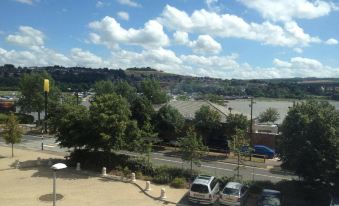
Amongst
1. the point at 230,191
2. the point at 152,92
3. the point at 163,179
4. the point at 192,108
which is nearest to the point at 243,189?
the point at 230,191

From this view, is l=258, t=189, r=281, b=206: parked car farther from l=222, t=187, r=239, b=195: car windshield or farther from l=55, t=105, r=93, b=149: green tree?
l=55, t=105, r=93, b=149: green tree

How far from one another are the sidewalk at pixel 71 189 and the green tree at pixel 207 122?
55.3 ft

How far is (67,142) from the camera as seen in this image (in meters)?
33.4

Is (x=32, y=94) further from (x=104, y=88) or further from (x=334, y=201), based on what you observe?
(x=334, y=201)

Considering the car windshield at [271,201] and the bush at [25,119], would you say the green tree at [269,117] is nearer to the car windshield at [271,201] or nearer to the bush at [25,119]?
the bush at [25,119]

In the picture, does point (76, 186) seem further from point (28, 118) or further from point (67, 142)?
point (28, 118)

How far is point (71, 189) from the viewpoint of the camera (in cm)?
2700

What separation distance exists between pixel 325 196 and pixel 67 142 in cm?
2045

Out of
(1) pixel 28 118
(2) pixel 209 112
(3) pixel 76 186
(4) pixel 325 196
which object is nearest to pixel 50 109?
(1) pixel 28 118

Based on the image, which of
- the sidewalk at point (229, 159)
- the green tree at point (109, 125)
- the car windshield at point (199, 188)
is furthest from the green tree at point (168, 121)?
the car windshield at point (199, 188)

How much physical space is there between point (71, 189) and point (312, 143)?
16.3 metres

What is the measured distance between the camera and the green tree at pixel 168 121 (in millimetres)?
46719

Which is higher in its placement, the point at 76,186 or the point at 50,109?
the point at 50,109

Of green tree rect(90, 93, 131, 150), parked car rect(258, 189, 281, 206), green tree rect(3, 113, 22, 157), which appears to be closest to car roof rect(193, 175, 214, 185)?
parked car rect(258, 189, 281, 206)
